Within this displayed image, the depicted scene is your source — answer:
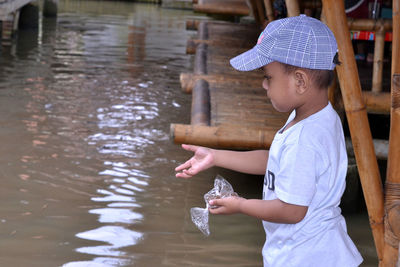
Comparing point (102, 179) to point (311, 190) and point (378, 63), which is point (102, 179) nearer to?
point (378, 63)

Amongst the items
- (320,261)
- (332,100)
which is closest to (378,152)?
(332,100)

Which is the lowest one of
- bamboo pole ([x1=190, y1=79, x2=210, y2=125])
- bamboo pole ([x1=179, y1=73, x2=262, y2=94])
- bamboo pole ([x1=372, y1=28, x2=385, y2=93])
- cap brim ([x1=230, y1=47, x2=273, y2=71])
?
bamboo pole ([x1=190, y1=79, x2=210, y2=125])

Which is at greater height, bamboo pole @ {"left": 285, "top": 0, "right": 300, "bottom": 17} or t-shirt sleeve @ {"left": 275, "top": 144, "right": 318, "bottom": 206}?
bamboo pole @ {"left": 285, "top": 0, "right": 300, "bottom": 17}

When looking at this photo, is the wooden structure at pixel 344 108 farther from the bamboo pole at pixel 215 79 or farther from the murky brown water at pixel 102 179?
the murky brown water at pixel 102 179

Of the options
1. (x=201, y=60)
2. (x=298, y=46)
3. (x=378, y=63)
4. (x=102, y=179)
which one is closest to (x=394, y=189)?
(x=298, y=46)

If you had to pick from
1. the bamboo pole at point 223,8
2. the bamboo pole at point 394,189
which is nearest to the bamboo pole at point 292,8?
the bamboo pole at point 394,189

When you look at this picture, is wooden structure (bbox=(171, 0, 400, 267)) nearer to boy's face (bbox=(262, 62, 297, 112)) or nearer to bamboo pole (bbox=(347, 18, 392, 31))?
bamboo pole (bbox=(347, 18, 392, 31))

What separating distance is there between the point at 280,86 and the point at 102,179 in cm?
337

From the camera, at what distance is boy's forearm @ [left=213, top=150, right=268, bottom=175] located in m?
2.36

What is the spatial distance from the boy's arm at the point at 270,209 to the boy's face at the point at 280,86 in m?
0.32

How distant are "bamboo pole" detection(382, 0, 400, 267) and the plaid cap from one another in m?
0.90

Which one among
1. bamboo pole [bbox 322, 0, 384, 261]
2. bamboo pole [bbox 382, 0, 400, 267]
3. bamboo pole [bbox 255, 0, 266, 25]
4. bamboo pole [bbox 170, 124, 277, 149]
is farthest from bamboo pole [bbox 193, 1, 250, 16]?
bamboo pole [bbox 382, 0, 400, 267]

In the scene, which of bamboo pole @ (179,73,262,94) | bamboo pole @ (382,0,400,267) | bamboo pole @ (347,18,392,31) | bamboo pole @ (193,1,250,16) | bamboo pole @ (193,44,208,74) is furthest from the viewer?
bamboo pole @ (193,1,250,16)

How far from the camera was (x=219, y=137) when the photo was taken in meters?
4.49
